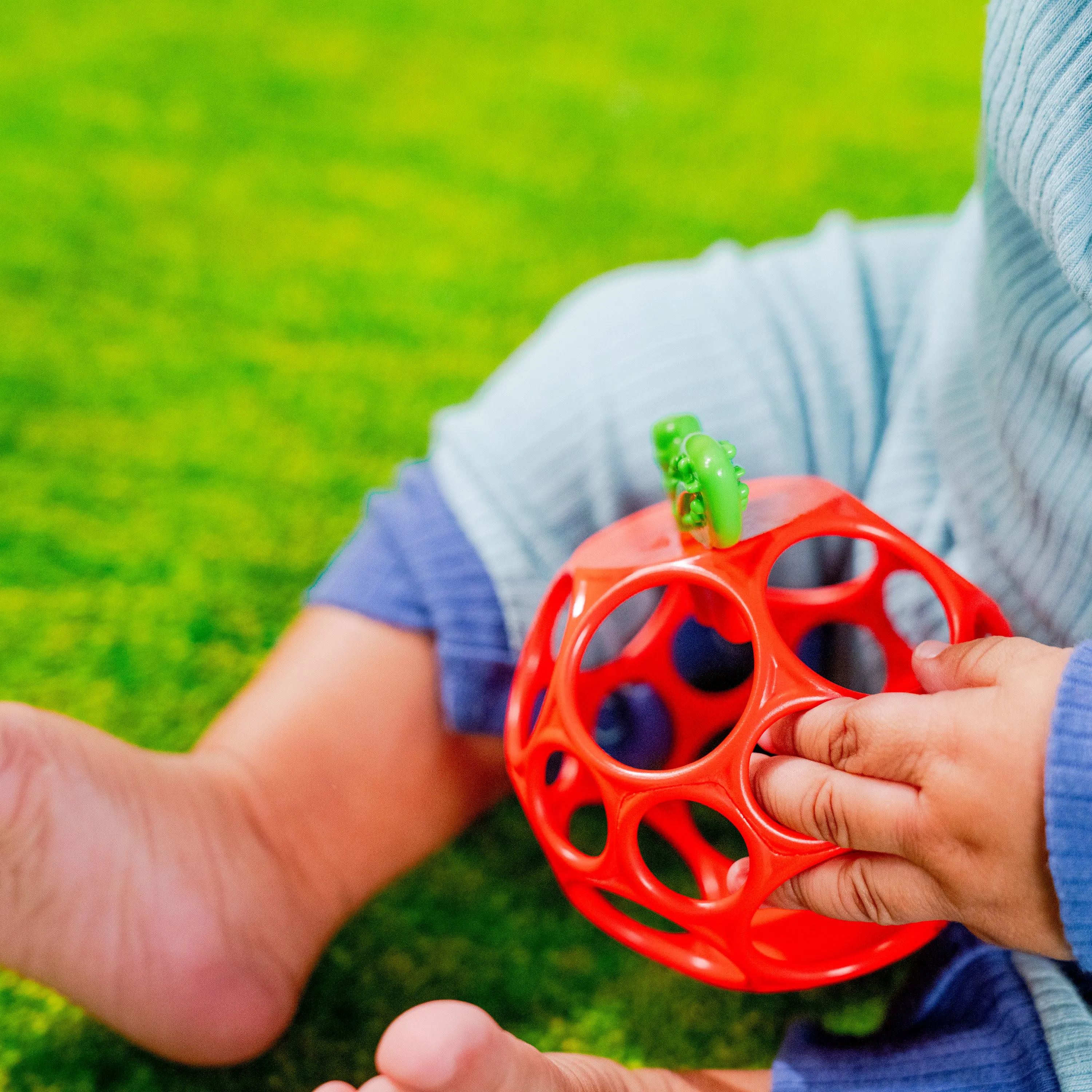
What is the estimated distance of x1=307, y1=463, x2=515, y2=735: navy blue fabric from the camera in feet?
Result: 1.82

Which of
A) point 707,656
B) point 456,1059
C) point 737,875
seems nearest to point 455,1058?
point 456,1059

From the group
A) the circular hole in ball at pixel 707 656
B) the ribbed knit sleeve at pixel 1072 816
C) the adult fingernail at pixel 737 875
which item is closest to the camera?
the ribbed knit sleeve at pixel 1072 816

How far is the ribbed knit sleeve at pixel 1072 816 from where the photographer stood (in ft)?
1.16

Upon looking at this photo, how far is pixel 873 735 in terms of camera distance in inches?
15.8

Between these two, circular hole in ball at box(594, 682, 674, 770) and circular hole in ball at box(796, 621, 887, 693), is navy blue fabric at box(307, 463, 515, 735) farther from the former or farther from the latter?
circular hole in ball at box(796, 621, 887, 693)

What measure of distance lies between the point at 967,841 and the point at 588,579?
184mm

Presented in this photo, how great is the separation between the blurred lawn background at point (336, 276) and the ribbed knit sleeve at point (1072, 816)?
9.0 inches

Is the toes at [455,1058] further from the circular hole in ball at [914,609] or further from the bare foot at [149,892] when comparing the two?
the circular hole in ball at [914,609]

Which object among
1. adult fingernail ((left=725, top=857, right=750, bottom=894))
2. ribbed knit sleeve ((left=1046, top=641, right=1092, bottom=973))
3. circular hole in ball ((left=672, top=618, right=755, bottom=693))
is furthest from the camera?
circular hole in ball ((left=672, top=618, right=755, bottom=693))

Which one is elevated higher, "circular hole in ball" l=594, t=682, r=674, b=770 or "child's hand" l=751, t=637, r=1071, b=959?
"child's hand" l=751, t=637, r=1071, b=959

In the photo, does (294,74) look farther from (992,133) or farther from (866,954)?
(866,954)

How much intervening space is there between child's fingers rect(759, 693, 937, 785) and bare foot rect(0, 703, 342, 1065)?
0.92 feet

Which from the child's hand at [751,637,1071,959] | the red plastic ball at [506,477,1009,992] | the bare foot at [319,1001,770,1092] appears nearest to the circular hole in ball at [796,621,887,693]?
the red plastic ball at [506,477,1009,992]

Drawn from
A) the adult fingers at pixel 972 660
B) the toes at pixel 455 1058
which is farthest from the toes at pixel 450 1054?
the adult fingers at pixel 972 660
